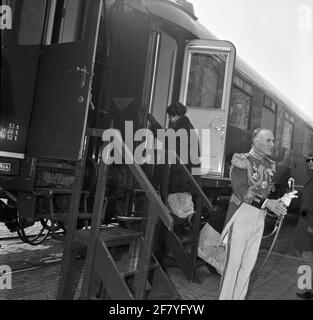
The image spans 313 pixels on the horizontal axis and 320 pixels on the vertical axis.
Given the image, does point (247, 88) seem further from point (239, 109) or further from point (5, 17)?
point (5, 17)

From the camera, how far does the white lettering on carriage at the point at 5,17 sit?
3881mm

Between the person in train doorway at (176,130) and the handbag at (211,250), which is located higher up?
the person in train doorway at (176,130)

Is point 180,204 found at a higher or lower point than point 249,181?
lower

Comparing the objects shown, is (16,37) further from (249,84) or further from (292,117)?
(292,117)

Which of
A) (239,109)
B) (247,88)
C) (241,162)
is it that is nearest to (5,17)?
(241,162)

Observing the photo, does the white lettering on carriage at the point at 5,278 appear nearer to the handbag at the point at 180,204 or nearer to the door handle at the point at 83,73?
the handbag at the point at 180,204

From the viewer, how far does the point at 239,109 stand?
837 centimetres

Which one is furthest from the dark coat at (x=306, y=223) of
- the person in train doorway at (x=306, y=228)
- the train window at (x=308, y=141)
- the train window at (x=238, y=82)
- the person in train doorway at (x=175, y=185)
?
the train window at (x=308, y=141)

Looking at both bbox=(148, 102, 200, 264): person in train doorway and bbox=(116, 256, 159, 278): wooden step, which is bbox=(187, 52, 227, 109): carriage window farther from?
bbox=(116, 256, 159, 278): wooden step

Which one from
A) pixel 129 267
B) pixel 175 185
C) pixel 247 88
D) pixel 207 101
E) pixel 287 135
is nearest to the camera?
pixel 129 267

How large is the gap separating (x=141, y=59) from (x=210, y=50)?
1.31m

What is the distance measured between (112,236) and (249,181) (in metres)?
1.34

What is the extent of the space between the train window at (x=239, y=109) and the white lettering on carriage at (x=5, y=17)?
496cm

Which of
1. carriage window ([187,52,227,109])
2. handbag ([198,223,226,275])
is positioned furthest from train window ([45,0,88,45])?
handbag ([198,223,226,275])
